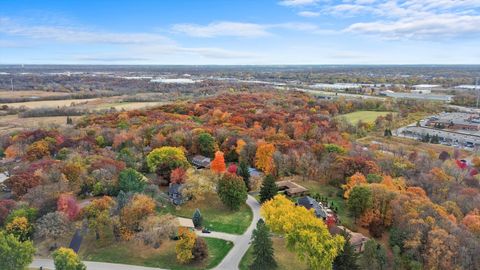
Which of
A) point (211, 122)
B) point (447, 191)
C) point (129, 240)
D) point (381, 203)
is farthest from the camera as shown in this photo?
point (211, 122)

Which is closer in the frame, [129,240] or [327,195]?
[129,240]

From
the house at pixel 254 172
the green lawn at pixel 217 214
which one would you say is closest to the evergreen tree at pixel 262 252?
the green lawn at pixel 217 214

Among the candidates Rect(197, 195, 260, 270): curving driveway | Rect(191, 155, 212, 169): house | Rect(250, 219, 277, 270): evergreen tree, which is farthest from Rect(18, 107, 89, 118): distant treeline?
Rect(250, 219, 277, 270): evergreen tree

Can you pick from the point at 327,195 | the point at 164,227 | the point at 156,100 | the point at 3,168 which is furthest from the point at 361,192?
the point at 156,100

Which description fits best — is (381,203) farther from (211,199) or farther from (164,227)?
(164,227)

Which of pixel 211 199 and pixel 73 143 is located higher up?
pixel 73 143

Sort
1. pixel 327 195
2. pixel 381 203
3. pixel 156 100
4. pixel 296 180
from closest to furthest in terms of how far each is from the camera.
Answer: pixel 381 203, pixel 327 195, pixel 296 180, pixel 156 100
